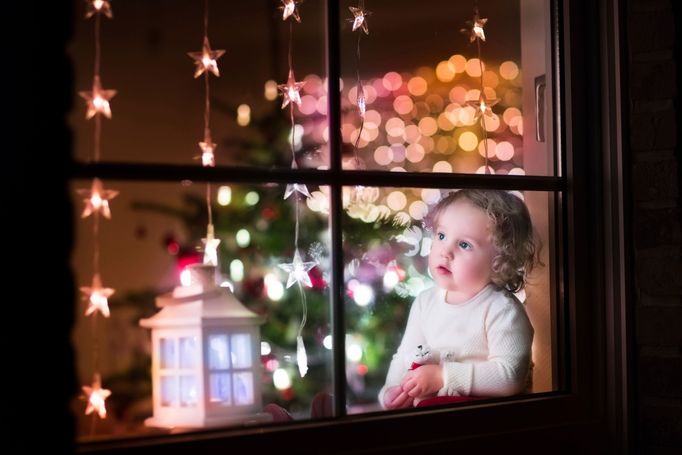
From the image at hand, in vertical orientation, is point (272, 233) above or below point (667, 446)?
above

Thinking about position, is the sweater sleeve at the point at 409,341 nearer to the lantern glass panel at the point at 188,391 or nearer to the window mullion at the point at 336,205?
the window mullion at the point at 336,205

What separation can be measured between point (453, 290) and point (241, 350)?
51 cm

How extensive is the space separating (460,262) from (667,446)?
0.57 meters

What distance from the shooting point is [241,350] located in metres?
1.65

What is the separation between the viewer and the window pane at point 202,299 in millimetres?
1479

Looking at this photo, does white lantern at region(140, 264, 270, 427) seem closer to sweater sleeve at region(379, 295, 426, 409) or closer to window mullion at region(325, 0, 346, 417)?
window mullion at region(325, 0, 346, 417)

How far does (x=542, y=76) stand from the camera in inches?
71.4

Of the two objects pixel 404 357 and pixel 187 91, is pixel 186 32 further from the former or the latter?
pixel 404 357

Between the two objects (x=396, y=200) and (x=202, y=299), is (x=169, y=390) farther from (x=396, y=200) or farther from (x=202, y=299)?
(x=396, y=200)

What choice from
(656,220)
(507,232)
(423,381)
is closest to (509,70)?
(507,232)

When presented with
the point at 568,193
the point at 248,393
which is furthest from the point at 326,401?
the point at 568,193

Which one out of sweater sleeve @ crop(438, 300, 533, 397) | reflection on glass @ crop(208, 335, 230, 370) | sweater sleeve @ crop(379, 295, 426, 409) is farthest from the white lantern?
sweater sleeve @ crop(438, 300, 533, 397)

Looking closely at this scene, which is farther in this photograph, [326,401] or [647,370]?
[647,370]

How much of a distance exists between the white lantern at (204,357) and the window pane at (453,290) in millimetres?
220
